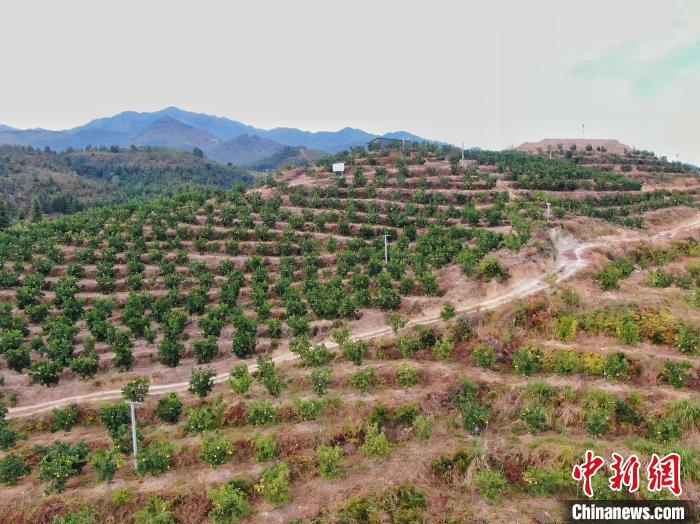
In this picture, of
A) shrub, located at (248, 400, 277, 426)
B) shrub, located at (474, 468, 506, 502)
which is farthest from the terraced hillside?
shrub, located at (248, 400, 277, 426)

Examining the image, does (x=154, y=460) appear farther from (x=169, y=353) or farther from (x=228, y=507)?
(x=169, y=353)

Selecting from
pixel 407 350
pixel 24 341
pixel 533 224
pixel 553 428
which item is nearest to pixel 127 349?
pixel 24 341

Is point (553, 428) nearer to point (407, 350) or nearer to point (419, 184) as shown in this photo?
point (407, 350)

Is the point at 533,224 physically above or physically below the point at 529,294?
above

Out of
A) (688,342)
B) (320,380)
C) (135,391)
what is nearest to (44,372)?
(135,391)

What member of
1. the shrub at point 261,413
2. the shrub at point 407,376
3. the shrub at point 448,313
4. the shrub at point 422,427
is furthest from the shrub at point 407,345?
the shrub at point 261,413

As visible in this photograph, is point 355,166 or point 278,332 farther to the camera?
point 355,166
